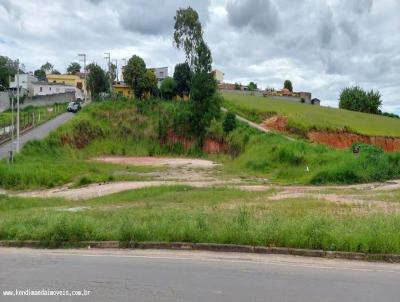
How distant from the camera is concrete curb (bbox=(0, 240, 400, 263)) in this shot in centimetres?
1053

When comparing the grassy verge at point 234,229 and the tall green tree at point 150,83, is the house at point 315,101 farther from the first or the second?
the grassy verge at point 234,229

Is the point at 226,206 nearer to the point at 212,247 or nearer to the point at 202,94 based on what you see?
the point at 212,247

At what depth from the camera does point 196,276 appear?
8.74 metres

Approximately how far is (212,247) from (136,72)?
Result: 66.6 m

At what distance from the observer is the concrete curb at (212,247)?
10.5 m

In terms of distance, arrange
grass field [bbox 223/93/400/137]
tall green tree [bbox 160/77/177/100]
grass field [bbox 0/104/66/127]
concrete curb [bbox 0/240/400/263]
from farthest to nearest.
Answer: tall green tree [bbox 160/77/177/100], grass field [bbox 0/104/66/127], grass field [bbox 223/93/400/137], concrete curb [bbox 0/240/400/263]

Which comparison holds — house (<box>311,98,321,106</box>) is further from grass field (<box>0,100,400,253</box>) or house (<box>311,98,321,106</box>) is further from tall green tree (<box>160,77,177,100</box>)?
grass field (<box>0,100,400,253</box>)

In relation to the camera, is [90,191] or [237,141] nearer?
[90,191]

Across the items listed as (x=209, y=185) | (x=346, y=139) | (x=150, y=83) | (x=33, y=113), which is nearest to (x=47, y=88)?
(x=150, y=83)

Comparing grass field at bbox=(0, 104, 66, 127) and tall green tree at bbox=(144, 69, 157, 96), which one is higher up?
tall green tree at bbox=(144, 69, 157, 96)

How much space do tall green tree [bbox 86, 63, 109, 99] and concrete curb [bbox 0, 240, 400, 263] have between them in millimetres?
78757

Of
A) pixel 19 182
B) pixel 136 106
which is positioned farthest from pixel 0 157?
pixel 136 106

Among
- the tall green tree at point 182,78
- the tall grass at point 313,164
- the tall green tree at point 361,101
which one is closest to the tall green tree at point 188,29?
the tall green tree at point 182,78

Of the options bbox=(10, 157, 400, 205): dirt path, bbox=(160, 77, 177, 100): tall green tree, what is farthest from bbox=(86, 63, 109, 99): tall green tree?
bbox=(10, 157, 400, 205): dirt path
